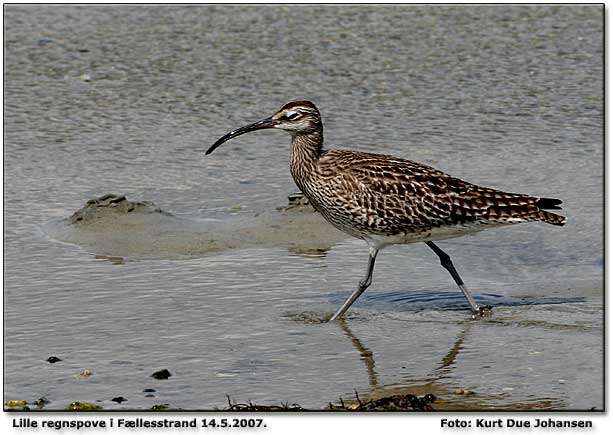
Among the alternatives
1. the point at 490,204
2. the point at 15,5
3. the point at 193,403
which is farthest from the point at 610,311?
the point at 15,5

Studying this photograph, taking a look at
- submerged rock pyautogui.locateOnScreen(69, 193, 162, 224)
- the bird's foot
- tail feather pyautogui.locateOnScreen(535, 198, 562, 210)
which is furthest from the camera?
submerged rock pyautogui.locateOnScreen(69, 193, 162, 224)

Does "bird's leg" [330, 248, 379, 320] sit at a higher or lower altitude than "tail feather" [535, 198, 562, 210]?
lower

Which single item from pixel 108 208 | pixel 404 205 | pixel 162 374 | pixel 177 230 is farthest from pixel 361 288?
pixel 108 208

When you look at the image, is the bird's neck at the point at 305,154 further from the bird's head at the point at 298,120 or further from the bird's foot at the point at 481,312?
the bird's foot at the point at 481,312

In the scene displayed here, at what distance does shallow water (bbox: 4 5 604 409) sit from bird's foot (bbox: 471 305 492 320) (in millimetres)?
85

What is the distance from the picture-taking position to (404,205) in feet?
31.5

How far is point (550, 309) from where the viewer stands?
30.9ft

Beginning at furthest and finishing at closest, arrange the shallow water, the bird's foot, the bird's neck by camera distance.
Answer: the bird's neck < the bird's foot < the shallow water

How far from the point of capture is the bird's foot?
31.0 ft

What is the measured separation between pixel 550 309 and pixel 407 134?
194 inches

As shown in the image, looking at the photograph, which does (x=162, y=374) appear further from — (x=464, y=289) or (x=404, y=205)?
(x=464, y=289)

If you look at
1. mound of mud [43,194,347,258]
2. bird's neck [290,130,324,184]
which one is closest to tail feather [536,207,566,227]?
bird's neck [290,130,324,184]

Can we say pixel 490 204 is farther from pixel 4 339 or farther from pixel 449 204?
pixel 4 339

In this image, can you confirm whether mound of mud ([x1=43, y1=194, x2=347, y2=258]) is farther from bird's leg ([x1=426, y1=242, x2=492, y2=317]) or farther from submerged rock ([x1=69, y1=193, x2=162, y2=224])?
bird's leg ([x1=426, y1=242, x2=492, y2=317])
